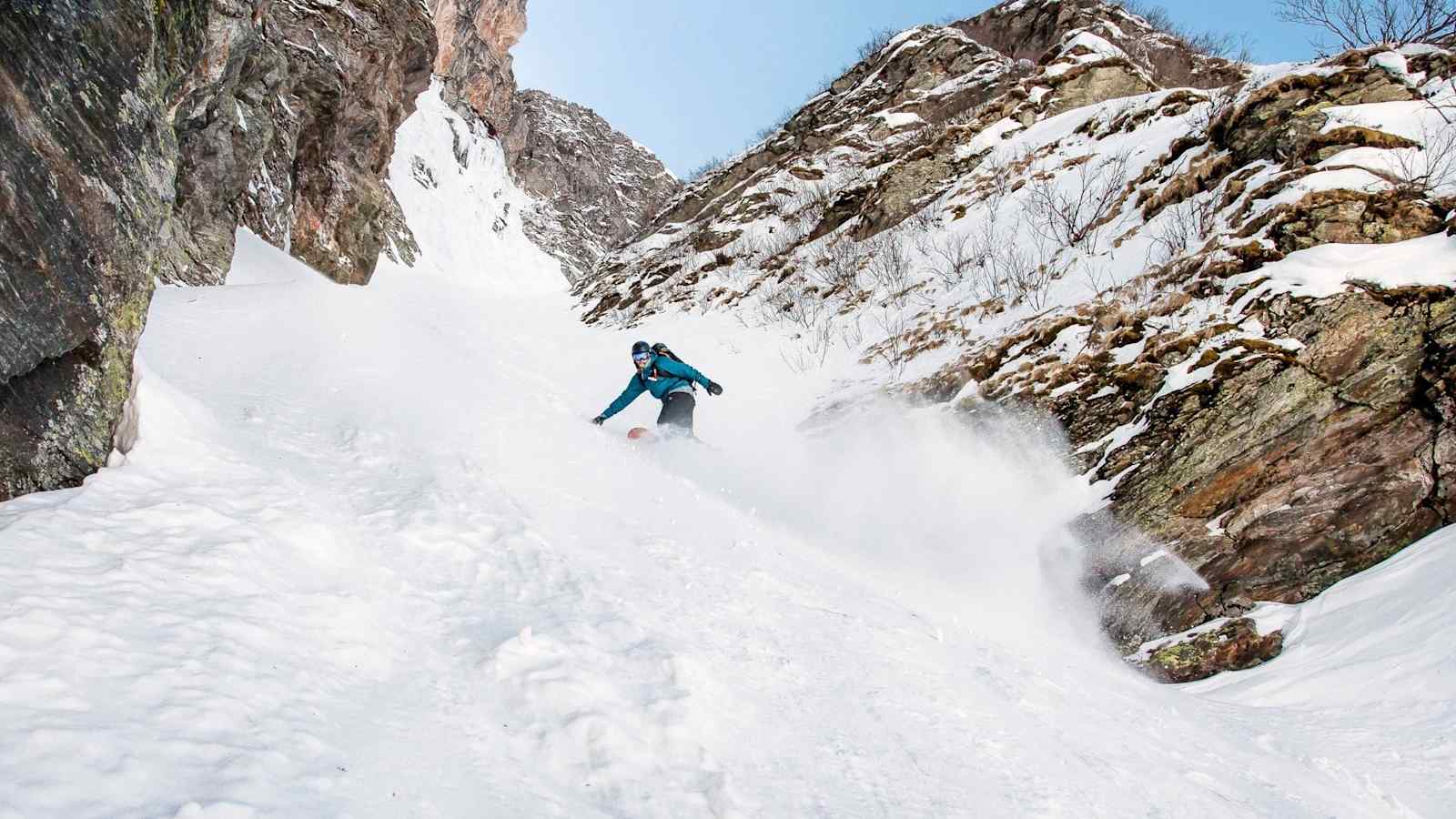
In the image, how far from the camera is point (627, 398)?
8859 mm

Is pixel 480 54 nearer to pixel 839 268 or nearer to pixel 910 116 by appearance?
pixel 910 116

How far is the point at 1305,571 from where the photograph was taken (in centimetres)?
567

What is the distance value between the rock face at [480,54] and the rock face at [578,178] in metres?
2.22

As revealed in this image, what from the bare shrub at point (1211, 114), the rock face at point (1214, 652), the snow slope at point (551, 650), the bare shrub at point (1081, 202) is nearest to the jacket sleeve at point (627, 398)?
the snow slope at point (551, 650)

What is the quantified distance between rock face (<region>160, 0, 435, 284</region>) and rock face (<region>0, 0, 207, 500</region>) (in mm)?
1982

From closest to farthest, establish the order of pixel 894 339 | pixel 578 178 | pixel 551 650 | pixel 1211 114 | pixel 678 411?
pixel 551 650
pixel 678 411
pixel 1211 114
pixel 894 339
pixel 578 178

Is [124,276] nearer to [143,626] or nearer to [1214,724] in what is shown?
[143,626]

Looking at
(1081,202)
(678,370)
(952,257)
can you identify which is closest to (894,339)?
(952,257)

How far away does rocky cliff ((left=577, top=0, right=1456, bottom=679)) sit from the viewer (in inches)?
226

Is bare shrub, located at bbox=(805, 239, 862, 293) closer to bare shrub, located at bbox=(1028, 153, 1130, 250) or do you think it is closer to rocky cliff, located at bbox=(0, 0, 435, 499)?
bare shrub, located at bbox=(1028, 153, 1130, 250)

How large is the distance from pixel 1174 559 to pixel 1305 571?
0.98 meters

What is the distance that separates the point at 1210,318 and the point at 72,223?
9117 millimetres

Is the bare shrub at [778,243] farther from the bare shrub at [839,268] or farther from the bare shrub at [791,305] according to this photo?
the bare shrub at [839,268]

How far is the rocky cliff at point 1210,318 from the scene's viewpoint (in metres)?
5.74
